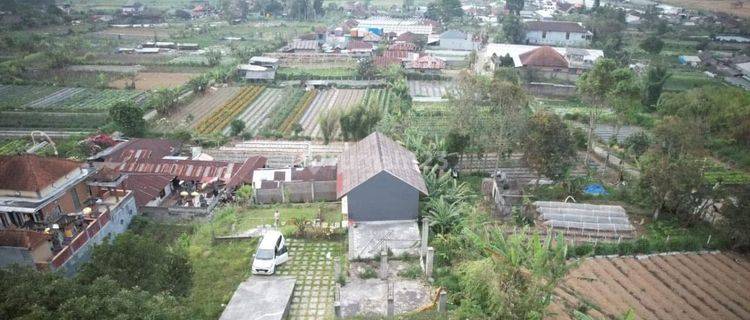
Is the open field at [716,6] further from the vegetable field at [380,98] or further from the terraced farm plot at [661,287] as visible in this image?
the terraced farm plot at [661,287]

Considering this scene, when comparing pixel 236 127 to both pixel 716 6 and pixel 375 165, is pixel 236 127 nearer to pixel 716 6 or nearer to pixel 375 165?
pixel 375 165

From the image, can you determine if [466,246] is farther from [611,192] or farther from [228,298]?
[611,192]

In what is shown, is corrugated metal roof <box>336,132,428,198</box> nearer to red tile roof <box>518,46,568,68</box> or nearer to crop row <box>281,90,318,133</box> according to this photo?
crop row <box>281,90,318,133</box>

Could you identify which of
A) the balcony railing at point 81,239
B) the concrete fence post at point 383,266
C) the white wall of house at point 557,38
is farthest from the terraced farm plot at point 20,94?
the white wall of house at point 557,38

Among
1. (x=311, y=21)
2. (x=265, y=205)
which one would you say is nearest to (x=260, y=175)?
(x=265, y=205)

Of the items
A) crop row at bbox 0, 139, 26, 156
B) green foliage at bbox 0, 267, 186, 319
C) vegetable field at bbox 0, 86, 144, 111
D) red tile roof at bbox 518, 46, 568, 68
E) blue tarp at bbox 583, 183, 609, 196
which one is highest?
green foliage at bbox 0, 267, 186, 319

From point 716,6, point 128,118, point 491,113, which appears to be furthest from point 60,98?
point 716,6

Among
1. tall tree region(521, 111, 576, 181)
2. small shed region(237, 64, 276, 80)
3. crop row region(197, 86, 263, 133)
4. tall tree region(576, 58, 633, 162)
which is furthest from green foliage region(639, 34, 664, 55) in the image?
crop row region(197, 86, 263, 133)
